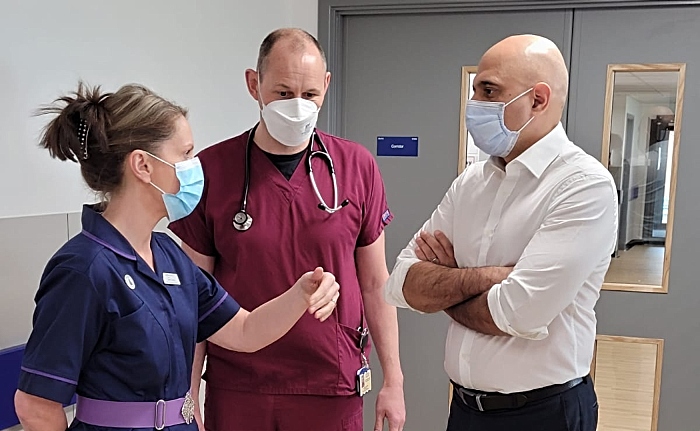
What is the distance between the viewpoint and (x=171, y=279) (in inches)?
52.5

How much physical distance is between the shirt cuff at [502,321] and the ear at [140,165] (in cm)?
74

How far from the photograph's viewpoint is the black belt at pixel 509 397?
142cm

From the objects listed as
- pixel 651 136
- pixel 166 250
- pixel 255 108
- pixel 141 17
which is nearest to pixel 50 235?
pixel 166 250

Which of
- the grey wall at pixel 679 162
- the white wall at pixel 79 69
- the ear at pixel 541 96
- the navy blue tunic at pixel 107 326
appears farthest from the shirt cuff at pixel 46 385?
the grey wall at pixel 679 162

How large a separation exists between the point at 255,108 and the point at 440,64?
821 mm

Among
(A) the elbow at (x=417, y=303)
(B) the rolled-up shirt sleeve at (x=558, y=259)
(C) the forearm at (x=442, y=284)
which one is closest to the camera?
(B) the rolled-up shirt sleeve at (x=558, y=259)

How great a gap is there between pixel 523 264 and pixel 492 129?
13.5 inches

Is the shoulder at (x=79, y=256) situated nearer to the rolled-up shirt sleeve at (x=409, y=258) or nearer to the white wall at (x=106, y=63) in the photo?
the white wall at (x=106, y=63)

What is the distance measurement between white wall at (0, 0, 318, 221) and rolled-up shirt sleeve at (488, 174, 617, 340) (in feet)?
3.69

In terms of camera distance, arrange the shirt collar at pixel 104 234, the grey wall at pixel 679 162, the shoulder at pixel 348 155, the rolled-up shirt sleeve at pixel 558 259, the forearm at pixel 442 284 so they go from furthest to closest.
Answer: the grey wall at pixel 679 162
the shoulder at pixel 348 155
the forearm at pixel 442 284
the rolled-up shirt sleeve at pixel 558 259
the shirt collar at pixel 104 234

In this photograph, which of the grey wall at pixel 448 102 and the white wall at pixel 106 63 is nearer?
the white wall at pixel 106 63

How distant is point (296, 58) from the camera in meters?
1.55

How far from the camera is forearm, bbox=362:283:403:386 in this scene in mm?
1751

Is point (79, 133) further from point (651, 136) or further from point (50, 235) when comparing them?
point (651, 136)
